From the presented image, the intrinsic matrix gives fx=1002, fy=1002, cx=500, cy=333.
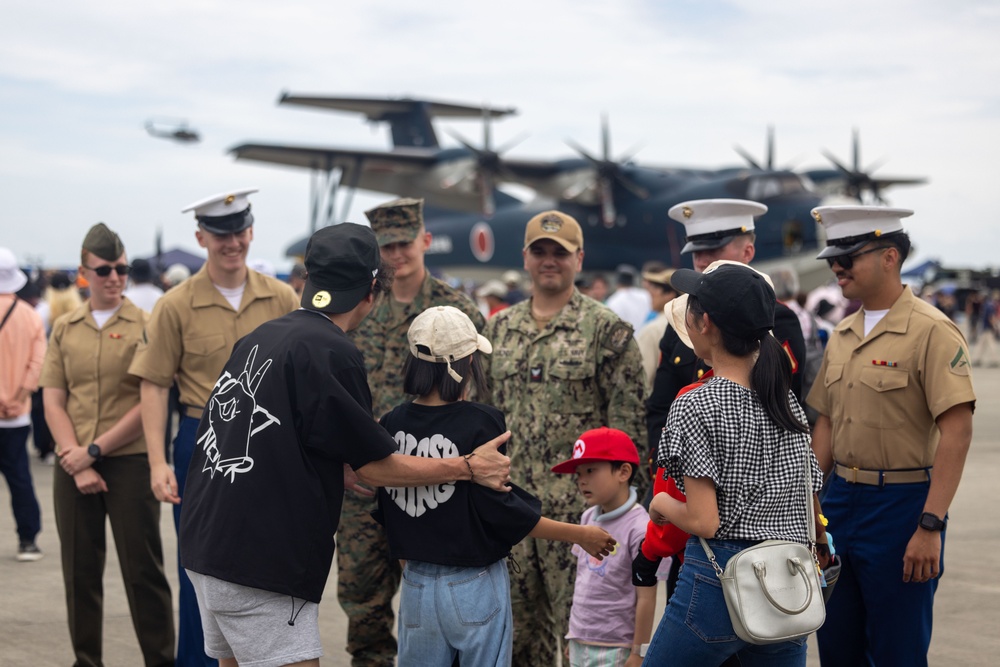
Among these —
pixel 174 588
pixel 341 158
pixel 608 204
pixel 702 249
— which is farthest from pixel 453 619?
pixel 341 158

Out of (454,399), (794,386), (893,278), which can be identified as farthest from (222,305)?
(893,278)

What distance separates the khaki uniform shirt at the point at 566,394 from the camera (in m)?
4.09

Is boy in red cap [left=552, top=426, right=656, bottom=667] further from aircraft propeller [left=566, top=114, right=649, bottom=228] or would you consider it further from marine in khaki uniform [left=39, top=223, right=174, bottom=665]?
aircraft propeller [left=566, top=114, right=649, bottom=228]

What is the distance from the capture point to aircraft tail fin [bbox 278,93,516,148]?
33094 mm

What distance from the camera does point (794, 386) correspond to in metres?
3.52

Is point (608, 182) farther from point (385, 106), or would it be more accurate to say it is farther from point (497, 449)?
point (497, 449)

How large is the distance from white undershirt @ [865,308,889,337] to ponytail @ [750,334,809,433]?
3.91 ft

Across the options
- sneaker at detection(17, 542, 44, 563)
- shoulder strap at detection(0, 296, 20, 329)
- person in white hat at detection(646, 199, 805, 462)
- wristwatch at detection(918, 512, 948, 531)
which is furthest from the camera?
shoulder strap at detection(0, 296, 20, 329)

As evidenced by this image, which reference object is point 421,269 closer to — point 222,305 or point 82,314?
point 222,305

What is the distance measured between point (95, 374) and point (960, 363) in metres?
3.65

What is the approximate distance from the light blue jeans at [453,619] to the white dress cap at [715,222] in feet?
5.31

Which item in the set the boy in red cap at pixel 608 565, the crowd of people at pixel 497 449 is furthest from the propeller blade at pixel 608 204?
the boy in red cap at pixel 608 565

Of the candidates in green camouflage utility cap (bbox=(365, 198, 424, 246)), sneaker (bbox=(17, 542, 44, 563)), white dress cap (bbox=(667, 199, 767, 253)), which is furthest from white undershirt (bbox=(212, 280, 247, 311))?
sneaker (bbox=(17, 542, 44, 563))

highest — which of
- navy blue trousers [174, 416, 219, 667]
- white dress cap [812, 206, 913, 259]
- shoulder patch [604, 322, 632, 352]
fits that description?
white dress cap [812, 206, 913, 259]
